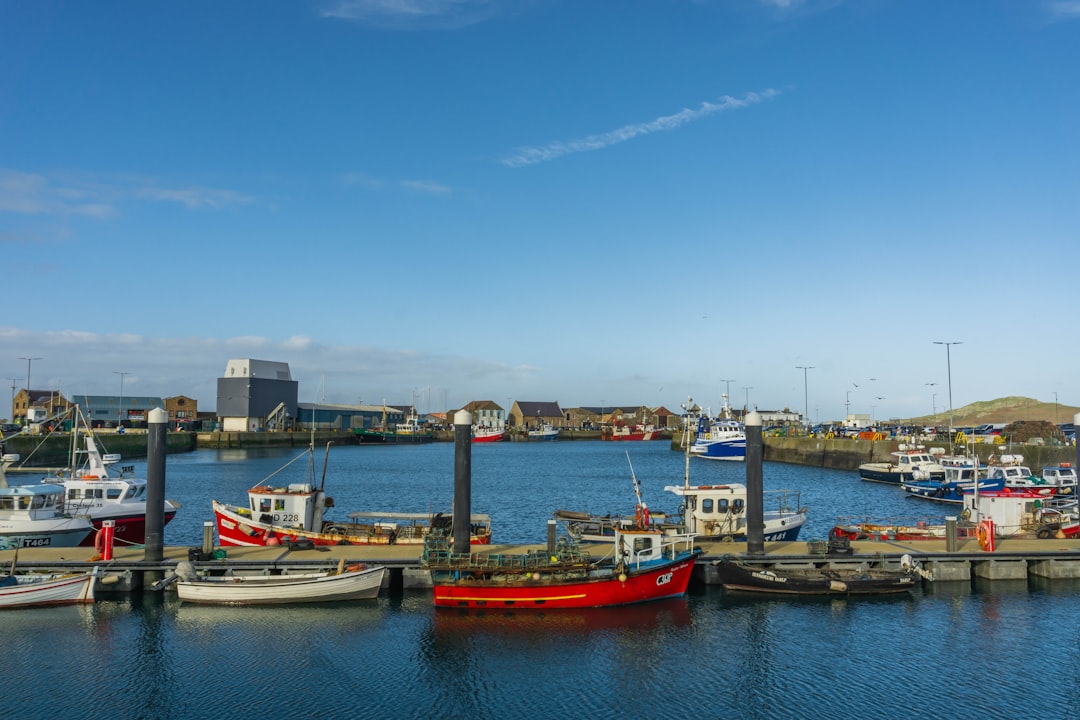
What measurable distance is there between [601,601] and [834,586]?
868cm

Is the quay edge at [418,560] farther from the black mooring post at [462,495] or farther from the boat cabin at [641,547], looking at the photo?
the boat cabin at [641,547]

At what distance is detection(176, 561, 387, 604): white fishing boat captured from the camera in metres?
26.5

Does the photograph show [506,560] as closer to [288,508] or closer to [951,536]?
[288,508]

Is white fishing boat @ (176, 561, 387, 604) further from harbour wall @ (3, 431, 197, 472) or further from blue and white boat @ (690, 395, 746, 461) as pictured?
blue and white boat @ (690, 395, 746, 461)

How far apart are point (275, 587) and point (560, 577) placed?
9515 millimetres

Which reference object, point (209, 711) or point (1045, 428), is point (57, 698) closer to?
point (209, 711)

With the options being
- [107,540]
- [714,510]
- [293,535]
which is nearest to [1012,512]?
[714,510]

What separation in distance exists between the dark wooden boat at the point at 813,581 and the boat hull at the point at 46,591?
22.0m

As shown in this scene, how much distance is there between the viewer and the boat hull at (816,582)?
2838 cm

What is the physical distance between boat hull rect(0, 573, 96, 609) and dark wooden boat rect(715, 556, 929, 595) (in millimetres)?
21956

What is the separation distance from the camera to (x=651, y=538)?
27234 mm

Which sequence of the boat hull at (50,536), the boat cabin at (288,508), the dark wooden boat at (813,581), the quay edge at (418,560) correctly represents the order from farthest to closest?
the boat cabin at (288,508)
the boat hull at (50,536)
the dark wooden boat at (813,581)
the quay edge at (418,560)

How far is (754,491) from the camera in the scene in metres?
29.4

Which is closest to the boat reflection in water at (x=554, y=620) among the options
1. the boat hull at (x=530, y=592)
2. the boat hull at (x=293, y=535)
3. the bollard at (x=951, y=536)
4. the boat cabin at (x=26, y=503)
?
the boat hull at (x=530, y=592)
